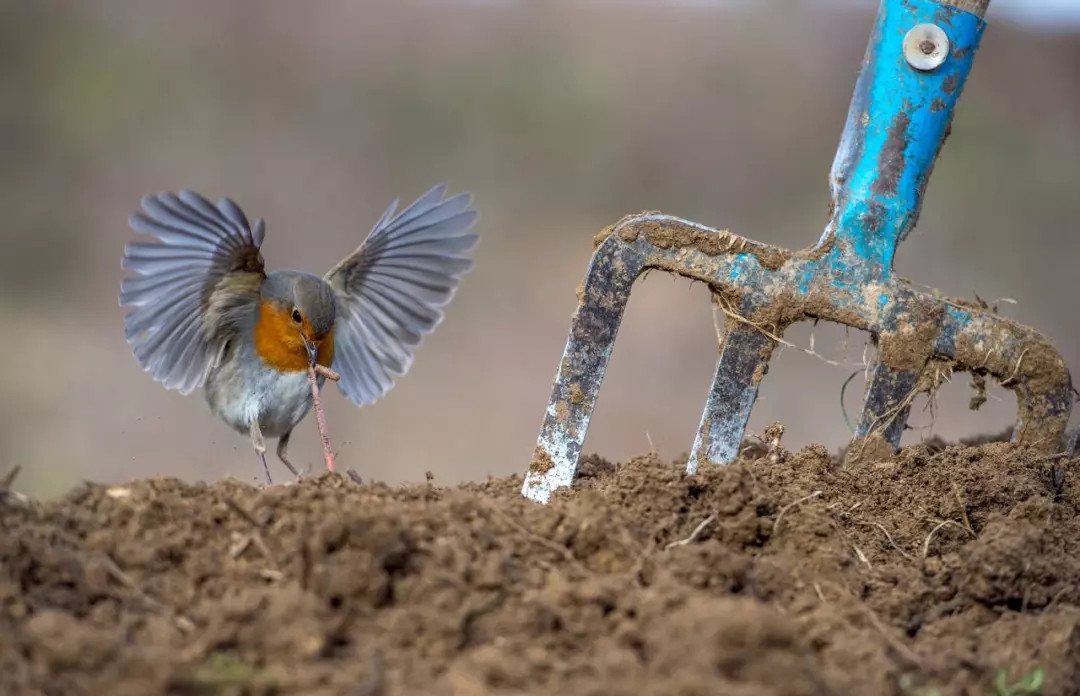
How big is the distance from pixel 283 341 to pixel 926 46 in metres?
3.07

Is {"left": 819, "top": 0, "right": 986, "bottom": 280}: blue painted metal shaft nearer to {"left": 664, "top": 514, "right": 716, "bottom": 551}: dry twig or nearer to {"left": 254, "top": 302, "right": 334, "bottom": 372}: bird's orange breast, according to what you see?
{"left": 664, "top": 514, "right": 716, "bottom": 551}: dry twig

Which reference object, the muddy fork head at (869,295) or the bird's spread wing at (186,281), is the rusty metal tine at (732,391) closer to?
the muddy fork head at (869,295)

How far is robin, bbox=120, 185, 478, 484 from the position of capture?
16.3 feet

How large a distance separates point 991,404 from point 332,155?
6.37 meters

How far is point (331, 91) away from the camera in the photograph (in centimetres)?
1209

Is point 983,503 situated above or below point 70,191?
below

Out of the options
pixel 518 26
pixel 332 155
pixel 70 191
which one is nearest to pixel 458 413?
pixel 332 155

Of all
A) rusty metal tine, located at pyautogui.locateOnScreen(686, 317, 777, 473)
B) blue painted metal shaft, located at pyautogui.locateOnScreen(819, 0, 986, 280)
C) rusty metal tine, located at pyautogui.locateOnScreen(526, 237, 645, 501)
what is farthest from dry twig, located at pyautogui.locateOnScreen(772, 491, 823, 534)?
blue painted metal shaft, located at pyautogui.locateOnScreen(819, 0, 986, 280)

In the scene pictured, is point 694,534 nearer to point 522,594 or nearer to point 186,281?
point 522,594

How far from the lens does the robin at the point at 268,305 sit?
196 inches

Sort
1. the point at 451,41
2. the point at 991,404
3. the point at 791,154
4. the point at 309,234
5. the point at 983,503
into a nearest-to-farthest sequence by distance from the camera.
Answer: the point at 983,503 → the point at 991,404 → the point at 309,234 → the point at 791,154 → the point at 451,41

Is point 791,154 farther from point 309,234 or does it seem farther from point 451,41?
point 309,234

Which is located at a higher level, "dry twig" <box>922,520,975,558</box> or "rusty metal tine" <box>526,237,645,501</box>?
"rusty metal tine" <box>526,237,645,501</box>

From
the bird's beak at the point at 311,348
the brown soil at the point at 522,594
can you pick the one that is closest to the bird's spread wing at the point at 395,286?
the bird's beak at the point at 311,348
